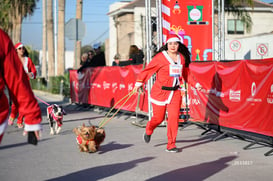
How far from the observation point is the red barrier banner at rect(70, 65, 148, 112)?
14.1 metres

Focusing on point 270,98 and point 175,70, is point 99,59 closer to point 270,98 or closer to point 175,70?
point 175,70

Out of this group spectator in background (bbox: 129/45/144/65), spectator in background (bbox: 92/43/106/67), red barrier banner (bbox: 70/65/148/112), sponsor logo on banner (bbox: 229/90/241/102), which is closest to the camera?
sponsor logo on banner (bbox: 229/90/241/102)

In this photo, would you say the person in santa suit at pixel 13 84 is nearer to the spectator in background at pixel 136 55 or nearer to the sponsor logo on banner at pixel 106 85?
the spectator in background at pixel 136 55

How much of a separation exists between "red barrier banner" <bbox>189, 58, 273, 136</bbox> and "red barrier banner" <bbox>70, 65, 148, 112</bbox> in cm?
258

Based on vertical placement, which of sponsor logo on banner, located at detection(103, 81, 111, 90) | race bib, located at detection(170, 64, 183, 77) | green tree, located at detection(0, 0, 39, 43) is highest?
green tree, located at detection(0, 0, 39, 43)

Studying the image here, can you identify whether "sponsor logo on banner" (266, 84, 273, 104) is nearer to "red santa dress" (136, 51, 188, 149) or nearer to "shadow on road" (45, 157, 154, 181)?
"red santa dress" (136, 51, 188, 149)

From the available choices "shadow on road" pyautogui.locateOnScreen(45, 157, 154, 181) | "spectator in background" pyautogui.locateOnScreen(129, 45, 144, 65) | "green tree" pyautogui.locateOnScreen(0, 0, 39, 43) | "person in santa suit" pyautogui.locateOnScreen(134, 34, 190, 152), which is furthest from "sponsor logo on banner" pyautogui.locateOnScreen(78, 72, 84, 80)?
"green tree" pyautogui.locateOnScreen(0, 0, 39, 43)

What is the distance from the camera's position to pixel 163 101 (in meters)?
8.23

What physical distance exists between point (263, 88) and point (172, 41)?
1740 mm

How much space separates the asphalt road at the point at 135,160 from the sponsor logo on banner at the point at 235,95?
2.73ft

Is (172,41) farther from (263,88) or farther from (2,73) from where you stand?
(2,73)

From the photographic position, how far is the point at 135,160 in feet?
24.7

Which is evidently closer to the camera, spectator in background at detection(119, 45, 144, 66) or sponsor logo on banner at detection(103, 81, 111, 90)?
spectator in background at detection(119, 45, 144, 66)

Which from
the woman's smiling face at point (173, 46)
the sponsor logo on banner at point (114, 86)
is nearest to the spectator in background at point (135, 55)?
the sponsor logo on banner at point (114, 86)
